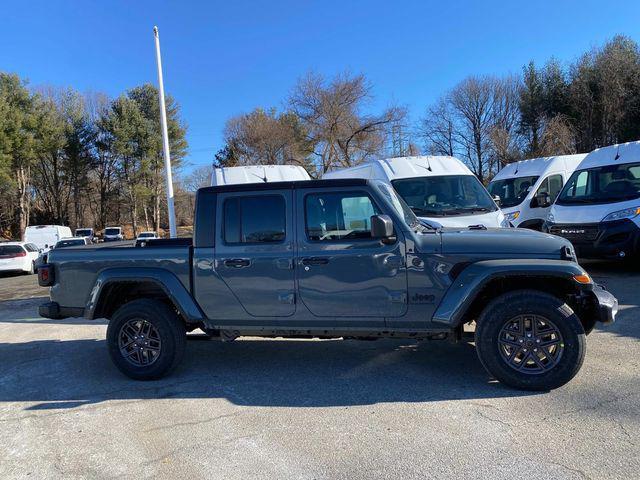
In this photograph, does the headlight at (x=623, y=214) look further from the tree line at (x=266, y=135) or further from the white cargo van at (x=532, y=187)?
the tree line at (x=266, y=135)

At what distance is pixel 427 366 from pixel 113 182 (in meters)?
50.4

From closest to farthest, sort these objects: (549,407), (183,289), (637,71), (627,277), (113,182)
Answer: (549,407) < (183,289) < (627,277) < (637,71) < (113,182)

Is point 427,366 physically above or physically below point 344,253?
below

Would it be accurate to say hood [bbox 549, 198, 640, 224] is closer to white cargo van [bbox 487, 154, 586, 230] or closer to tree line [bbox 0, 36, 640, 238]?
white cargo van [bbox 487, 154, 586, 230]

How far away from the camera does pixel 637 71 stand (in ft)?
89.7

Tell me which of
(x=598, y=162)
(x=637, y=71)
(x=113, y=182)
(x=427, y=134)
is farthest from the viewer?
(x=113, y=182)

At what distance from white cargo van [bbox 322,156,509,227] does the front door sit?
394cm

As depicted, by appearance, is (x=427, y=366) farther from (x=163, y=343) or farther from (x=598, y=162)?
(x=598, y=162)

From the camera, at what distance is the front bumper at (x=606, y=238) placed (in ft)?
31.0

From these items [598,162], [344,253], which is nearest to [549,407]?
[344,253]

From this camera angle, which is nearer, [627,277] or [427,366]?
[427,366]

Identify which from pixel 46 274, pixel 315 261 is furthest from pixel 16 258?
pixel 315 261

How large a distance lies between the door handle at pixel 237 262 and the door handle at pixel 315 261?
1.86 feet

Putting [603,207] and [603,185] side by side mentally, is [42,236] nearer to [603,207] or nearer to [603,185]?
[603,185]
